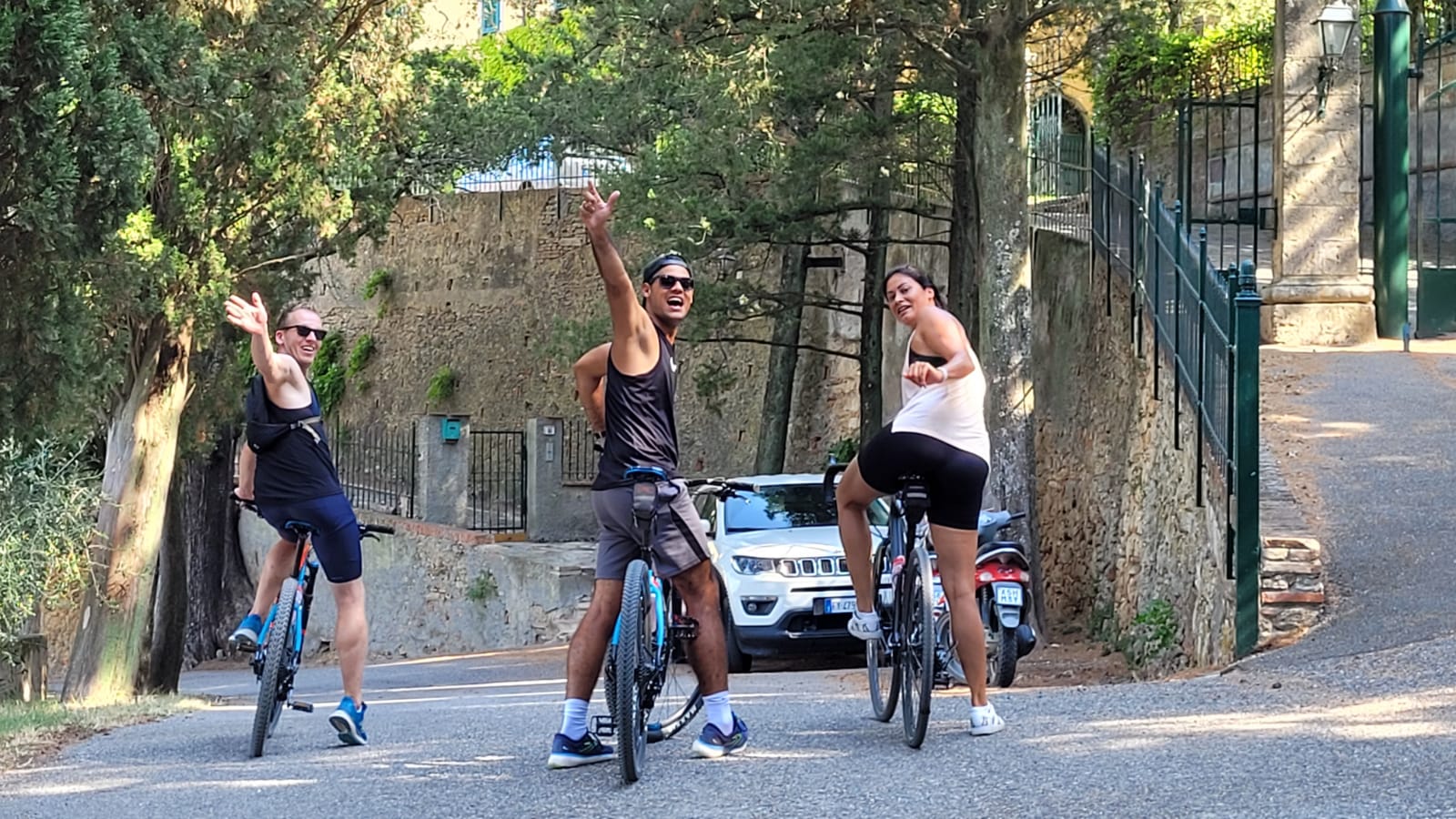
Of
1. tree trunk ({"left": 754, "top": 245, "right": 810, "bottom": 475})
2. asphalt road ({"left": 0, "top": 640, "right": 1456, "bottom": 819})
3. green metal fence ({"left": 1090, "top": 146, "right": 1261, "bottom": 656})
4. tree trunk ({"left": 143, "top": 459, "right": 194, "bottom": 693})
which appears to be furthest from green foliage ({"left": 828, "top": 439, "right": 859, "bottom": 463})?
asphalt road ({"left": 0, "top": 640, "right": 1456, "bottom": 819})

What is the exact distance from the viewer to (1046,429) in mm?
18344

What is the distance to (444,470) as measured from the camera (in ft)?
86.5

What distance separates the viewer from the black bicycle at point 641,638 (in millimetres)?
6406

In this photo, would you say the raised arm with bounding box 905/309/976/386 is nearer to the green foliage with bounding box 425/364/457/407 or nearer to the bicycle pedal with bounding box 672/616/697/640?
the bicycle pedal with bounding box 672/616/697/640

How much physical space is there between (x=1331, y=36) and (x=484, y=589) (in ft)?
41.0

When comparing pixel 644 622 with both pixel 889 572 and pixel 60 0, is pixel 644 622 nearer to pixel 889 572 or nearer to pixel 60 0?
pixel 889 572

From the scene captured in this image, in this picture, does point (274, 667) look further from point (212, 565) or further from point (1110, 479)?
point (212, 565)

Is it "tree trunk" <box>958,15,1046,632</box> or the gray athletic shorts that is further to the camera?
"tree trunk" <box>958,15,1046,632</box>

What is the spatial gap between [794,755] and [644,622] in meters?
0.93

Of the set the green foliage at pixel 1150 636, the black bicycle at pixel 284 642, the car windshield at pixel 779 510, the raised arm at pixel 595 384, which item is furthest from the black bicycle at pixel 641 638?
the car windshield at pixel 779 510

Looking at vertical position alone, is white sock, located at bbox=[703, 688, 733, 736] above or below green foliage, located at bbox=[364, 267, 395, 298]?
below

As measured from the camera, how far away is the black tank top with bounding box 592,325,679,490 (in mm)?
6734

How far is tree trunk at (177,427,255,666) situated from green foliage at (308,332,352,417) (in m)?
8.14

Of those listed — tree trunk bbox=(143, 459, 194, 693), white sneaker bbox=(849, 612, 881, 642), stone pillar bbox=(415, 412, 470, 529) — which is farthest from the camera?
stone pillar bbox=(415, 412, 470, 529)
